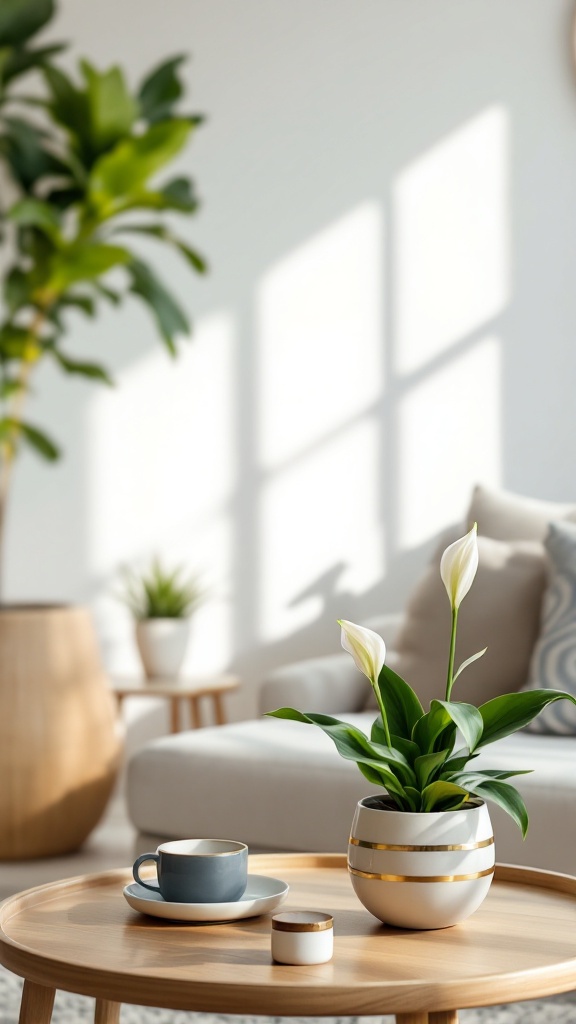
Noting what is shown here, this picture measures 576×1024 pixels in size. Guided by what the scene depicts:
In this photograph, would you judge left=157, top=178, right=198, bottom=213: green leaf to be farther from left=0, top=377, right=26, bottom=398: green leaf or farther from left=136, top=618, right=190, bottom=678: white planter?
left=136, top=618, right=190, bottom=678: white planter

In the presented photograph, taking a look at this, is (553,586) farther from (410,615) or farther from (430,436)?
(430,436)

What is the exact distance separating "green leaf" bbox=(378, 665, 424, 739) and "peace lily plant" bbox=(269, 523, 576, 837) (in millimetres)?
11

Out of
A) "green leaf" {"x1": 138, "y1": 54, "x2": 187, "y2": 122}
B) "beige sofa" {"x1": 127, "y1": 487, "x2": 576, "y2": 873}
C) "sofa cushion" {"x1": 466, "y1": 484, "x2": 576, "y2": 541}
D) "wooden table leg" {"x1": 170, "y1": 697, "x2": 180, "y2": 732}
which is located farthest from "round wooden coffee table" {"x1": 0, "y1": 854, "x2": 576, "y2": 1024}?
"green leaf" {"x1": 138, "y1": 54, "x2": 187, "y2": 122}

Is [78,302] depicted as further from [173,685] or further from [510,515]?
[510,515]

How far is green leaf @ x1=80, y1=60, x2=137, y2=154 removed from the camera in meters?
3.36

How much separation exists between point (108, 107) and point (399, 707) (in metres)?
2.50

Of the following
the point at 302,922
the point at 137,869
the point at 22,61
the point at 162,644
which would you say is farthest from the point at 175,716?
the point at 302,922

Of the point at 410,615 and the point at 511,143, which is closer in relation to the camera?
the point at 410,615

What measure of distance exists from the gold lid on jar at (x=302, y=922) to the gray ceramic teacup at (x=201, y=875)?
5.1 inches

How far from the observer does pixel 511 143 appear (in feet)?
12.8

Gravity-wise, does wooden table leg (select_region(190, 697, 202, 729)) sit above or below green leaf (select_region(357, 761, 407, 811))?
below

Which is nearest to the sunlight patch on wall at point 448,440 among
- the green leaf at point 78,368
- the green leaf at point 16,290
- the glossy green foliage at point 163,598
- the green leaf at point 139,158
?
the glossy green foliage at point 163,598

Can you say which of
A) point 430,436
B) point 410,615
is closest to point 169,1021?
point 410,615

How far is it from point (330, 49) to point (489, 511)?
6.04 feet
